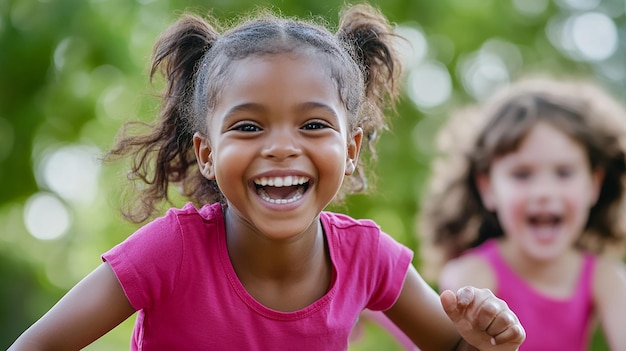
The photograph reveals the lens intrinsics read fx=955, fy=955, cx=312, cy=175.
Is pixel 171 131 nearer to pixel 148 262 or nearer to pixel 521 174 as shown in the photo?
pixel 148 262

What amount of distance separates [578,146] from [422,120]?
5.19 meters

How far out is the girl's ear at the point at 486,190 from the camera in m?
4.31

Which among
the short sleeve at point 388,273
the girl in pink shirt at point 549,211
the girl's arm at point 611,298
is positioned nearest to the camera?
the short sleeve at point 388,273

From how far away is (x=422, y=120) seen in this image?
364 inches

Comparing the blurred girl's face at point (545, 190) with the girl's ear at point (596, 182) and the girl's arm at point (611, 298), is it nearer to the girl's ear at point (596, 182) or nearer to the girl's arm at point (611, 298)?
the girl's ear at point (596, 182)

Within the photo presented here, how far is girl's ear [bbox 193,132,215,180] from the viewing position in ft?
8.14

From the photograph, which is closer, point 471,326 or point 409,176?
point 471,326

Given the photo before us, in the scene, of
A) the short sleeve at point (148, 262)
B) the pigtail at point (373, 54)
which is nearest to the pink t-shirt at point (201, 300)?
the short sleeve at point (148, 262)

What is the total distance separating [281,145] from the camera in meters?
2.22

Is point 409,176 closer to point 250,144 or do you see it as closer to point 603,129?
point 603,129

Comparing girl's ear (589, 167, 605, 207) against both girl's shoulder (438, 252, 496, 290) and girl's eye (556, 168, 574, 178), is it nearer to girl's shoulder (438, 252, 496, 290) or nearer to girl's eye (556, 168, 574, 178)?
girl's eye (556, 168, 574, 178)

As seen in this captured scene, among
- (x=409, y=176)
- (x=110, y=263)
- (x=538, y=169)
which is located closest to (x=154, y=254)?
(x=110, y=263)

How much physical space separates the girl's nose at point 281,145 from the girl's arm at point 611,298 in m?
2.18

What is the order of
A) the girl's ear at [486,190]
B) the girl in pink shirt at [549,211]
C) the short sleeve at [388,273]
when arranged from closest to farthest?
the short sleeve at [388,273]
the girl in pink shirt at [549,211]
the girl's ear at [486,190]
